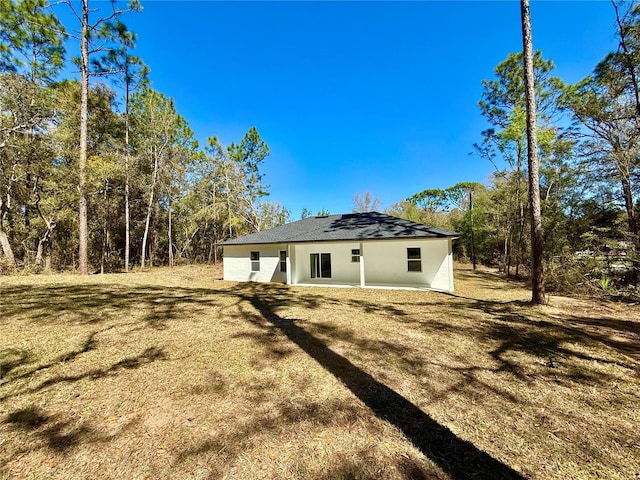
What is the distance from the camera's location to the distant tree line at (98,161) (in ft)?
36.9

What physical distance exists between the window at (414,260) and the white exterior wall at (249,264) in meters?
5.92

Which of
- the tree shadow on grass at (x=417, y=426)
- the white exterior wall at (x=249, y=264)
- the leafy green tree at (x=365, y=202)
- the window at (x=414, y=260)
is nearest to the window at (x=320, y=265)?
the white exterior wall at (x=249, y=264)

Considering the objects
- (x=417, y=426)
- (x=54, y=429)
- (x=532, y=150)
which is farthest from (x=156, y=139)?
(x=417, y=426)

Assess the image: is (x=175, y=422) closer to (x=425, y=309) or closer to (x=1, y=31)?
(x=425, y=309)

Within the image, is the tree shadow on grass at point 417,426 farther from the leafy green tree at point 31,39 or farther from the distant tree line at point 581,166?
the leafy green tree at point 31,39

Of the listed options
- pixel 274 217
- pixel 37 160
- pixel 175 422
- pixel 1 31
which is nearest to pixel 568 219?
pixel 175 422

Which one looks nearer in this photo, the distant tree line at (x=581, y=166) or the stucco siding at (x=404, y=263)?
the distant tree line at (x=581, y=166)

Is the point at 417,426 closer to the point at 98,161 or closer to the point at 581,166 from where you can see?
the point at 581,166

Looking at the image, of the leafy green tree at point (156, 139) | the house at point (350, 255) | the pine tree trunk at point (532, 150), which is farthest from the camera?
the leafy green tree at point (156, 139)

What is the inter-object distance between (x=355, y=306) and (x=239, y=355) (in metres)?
4.15

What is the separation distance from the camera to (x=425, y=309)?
7.16 m

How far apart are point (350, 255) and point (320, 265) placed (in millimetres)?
1693

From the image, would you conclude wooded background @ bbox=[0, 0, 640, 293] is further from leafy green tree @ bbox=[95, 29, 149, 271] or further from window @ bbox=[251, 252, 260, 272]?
window @ bbox=[251, 252, 260, 272]

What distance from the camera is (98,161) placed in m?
14.1
